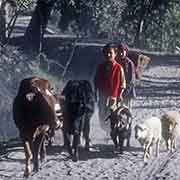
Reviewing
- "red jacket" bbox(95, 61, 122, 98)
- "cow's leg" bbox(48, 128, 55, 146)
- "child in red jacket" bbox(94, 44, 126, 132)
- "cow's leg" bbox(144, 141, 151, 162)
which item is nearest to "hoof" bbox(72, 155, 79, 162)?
"cow's leg" bbox(48, 128, 55, 146)

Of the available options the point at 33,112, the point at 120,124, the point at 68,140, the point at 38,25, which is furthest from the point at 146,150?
the point at 38,25

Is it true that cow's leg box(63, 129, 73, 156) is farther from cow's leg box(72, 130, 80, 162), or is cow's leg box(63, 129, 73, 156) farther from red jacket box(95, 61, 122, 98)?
red jacket box(95, 61, 122, 98)

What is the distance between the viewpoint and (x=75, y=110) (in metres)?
12.2

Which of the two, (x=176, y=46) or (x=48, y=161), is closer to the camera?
(x=48, y=161)

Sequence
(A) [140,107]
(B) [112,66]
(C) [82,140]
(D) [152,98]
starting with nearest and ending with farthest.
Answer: (B) [112,66] < (C) [82,140] < (A) [140,107] < (D) [152,98]

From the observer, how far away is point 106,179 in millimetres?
10961

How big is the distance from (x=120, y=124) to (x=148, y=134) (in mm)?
697

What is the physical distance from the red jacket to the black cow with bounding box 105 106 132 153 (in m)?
0.41

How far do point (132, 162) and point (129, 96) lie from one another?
2557mm

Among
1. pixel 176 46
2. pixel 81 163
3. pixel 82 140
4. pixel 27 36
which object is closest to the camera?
pixel 81 163

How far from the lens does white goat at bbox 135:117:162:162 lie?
12.0 m

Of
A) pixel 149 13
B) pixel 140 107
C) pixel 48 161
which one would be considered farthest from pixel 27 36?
pixel 48 161

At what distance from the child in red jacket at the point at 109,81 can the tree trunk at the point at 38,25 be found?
12.9 m

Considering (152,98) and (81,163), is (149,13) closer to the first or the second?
(152,98)
